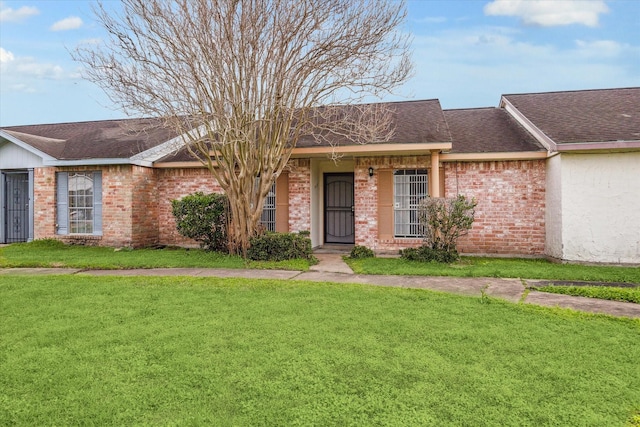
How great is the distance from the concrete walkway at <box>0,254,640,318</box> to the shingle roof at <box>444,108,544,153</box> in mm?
4452

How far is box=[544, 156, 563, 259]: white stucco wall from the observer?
9.10 m

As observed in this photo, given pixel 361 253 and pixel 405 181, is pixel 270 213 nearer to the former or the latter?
pixel 361 253

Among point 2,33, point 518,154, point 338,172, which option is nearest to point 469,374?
point 518,154

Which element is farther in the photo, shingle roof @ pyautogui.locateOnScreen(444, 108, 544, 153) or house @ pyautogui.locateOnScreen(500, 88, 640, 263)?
shingle roof @ pyautogui.locateOnScreen(444, 108, 544, 153)

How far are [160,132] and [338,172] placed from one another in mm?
5968

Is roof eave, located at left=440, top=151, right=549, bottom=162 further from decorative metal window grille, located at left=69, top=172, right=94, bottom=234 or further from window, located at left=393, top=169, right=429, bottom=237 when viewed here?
decorative metal window grille, located at left=69, top=172, right=94, bottom=234

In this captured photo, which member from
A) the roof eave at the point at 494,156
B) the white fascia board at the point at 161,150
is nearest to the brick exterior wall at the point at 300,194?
the white fascia board at the point at 161,150

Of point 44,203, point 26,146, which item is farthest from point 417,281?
point 26,146

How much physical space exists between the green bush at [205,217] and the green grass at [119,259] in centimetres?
45

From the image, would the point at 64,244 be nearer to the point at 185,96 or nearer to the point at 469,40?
the point at 185,96

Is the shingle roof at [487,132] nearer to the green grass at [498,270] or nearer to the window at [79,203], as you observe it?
the green grass at [498,270]

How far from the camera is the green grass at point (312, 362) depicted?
2.58m

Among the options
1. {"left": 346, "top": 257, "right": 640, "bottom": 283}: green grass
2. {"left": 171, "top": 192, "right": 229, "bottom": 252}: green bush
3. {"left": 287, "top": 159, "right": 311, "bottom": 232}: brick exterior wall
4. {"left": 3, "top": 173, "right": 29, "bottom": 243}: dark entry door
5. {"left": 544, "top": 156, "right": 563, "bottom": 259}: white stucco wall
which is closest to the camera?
{"left": 346, "top": 257, "right": 640, "bottom": 283}: green grass

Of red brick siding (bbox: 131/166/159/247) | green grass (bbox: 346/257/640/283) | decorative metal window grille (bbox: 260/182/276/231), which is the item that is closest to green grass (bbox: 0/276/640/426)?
green grass (bbox: 346/257/640/283)
